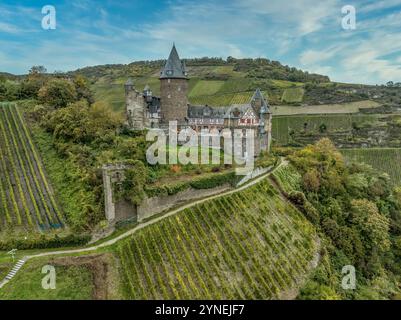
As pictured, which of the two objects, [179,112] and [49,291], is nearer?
[49,291]

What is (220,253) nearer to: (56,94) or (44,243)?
(44,243)

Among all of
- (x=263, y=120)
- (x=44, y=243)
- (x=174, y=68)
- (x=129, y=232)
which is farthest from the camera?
(x=263, y=120)

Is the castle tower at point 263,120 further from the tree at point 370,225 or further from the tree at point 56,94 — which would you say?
the tree at point 56,94

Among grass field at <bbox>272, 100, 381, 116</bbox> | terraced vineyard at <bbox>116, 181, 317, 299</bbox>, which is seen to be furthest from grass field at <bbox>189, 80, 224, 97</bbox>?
terraced vineyard at <bbox>116, 181, 317, 299</bbox>

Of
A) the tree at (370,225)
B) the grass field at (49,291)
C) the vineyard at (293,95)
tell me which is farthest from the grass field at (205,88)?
the grass field at (49,291)

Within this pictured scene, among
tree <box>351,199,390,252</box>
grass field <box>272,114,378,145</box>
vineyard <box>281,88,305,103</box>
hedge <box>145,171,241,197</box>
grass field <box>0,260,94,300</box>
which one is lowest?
tree <box>351,199,390,252</box>

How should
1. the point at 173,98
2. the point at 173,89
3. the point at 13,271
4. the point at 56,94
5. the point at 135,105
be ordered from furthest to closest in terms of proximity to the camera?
the point at 173,98 → the point at 173,89 → the point at 135,105 → the point at 56,94 → the point at 13,271

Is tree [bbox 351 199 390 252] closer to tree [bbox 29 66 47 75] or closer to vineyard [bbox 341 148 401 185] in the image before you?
vineyard [bbox 341 148 401 185]

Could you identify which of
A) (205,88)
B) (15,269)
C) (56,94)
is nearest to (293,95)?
(205,88)
